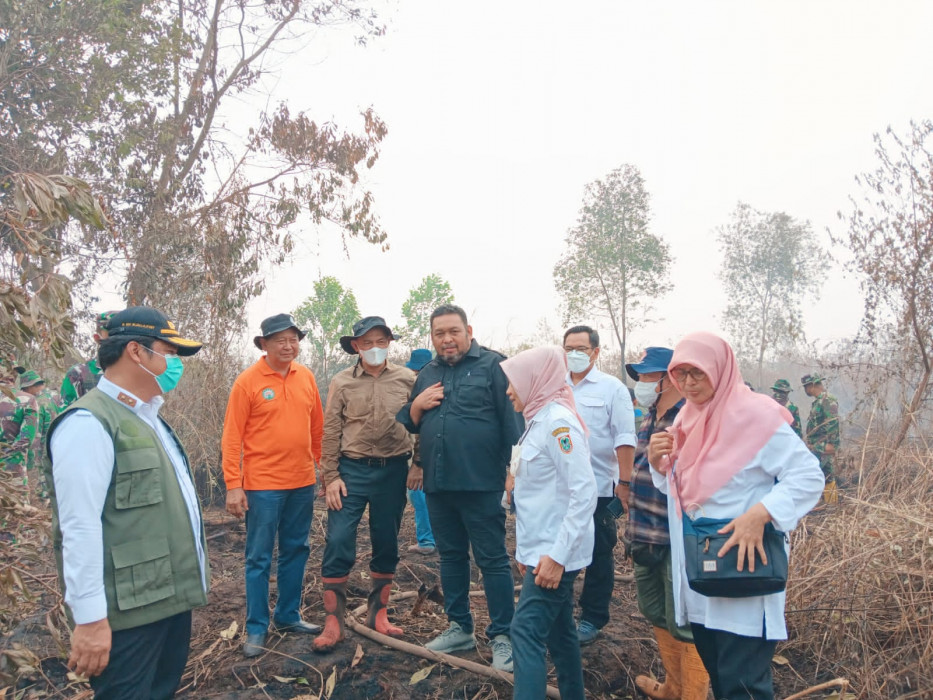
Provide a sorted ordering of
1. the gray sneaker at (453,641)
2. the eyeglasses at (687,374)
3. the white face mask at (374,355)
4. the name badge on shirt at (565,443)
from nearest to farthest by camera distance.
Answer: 1. the eyeglasses at (687,374)
2. the name badge on shirt at (565,443)
3. the gray sneaker at (453,641)
4. the white face mask at (374,355)

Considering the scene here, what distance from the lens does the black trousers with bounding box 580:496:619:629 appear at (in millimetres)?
4039

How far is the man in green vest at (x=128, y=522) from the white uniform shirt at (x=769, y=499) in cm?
188

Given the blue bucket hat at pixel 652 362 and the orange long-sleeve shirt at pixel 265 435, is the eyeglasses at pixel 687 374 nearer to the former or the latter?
the blue bucket hat at pixel 652 362

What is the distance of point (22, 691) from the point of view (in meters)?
3.47

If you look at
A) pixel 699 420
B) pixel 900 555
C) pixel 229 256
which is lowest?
pixel 900 555

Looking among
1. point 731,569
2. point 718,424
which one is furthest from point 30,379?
point 731,569

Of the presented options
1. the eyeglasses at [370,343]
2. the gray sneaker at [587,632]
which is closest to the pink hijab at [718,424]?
the gray sneaker at [587,632]

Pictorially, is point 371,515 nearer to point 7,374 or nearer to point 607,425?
point 607,425

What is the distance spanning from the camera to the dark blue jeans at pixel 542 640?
268 cm

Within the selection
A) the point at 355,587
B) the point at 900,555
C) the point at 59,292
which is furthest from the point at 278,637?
the point at 900,555

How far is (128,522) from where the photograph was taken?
2178 millimetres

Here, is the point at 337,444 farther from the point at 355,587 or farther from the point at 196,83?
the point at 196,83

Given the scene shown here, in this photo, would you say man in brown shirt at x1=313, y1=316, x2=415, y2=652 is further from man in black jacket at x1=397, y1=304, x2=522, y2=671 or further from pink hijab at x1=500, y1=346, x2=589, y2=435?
pink hijab at x1=500, y1=346, x2=589, y2=435

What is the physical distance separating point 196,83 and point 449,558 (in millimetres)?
11367
